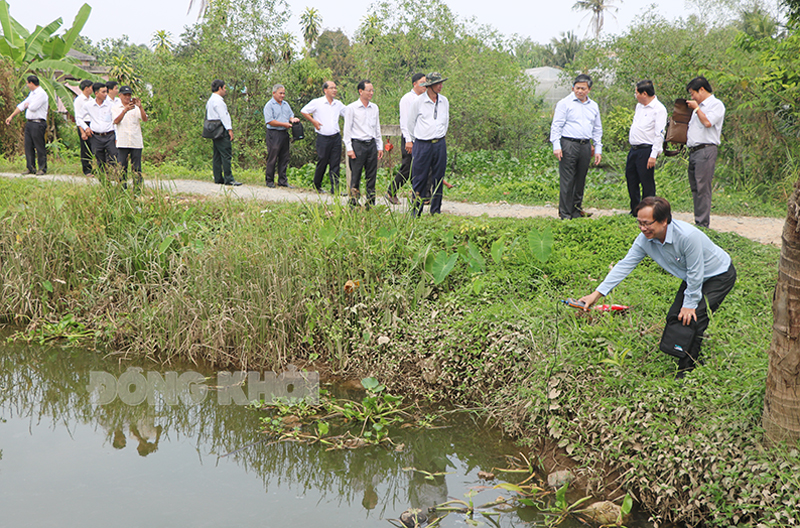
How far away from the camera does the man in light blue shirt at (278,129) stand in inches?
420

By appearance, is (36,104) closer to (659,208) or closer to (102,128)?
(102,128)

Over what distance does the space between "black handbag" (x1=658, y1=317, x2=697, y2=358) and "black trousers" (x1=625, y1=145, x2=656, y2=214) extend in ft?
12.6

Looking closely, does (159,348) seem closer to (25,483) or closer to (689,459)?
(25,483)

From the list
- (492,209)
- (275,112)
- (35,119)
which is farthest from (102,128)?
(492,209)

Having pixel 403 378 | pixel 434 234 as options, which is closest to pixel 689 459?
pixel 403 378

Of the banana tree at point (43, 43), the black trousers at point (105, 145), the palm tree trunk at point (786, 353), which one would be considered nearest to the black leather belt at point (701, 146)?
the palm tree trunk at point (786, 353)

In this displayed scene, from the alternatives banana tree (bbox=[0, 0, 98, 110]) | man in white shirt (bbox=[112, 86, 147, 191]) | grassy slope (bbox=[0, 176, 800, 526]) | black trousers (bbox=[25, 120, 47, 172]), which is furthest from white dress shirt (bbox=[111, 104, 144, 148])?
banana tree (bbox=[0, 0, 98, 110])

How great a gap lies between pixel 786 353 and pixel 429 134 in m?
4.95

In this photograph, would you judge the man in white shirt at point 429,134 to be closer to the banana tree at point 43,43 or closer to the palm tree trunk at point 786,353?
the palm tree trunk at point 786,353

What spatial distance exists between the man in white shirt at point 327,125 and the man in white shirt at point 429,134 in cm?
216

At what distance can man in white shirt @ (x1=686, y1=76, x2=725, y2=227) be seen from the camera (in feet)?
24.1

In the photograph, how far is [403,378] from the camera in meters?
5.32

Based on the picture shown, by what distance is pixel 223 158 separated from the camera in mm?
10609

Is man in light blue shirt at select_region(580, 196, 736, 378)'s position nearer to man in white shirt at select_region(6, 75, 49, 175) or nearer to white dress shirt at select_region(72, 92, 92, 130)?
white dress shirt at select_region(72, 92, 92, 130)
